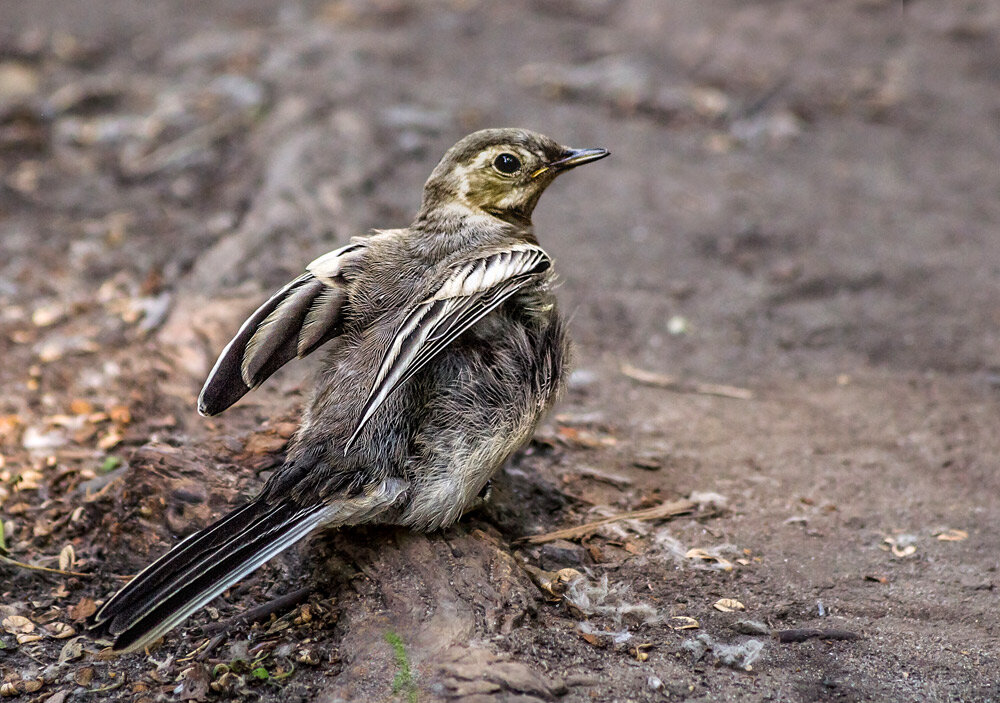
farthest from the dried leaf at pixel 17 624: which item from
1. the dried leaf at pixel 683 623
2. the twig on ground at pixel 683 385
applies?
the twig on ground at pixel 683 385

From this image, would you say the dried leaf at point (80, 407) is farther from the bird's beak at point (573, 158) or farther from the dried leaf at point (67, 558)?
the bird's beak at point (573, 158)

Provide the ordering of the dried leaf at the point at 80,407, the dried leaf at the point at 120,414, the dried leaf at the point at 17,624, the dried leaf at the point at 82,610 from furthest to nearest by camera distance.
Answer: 1. the dried leaf at the point at 80,407
2. the dried leaf at the point at 120,414
3. the dried leaf at the point at 82,610
4. the dried leaf at the point at 17,624

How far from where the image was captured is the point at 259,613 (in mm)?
3469

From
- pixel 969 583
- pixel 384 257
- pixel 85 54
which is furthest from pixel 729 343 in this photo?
pixel 85 54

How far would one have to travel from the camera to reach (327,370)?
3.72 metres

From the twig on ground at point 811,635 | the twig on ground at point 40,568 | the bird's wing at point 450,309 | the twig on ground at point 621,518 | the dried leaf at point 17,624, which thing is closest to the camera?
the bird's wing at point 450,309

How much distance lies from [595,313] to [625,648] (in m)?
2.88

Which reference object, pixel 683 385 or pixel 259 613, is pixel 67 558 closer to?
pixel 259 613

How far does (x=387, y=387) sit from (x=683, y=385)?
252 centimetres

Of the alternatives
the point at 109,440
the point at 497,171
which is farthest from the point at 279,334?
the point at 109,440

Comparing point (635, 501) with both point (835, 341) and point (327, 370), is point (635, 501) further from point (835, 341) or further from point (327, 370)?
point (835, 341)

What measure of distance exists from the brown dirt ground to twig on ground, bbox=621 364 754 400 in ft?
0.13

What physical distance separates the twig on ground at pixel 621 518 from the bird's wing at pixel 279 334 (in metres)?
1.17

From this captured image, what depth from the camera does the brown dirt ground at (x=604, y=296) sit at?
3457 mm
